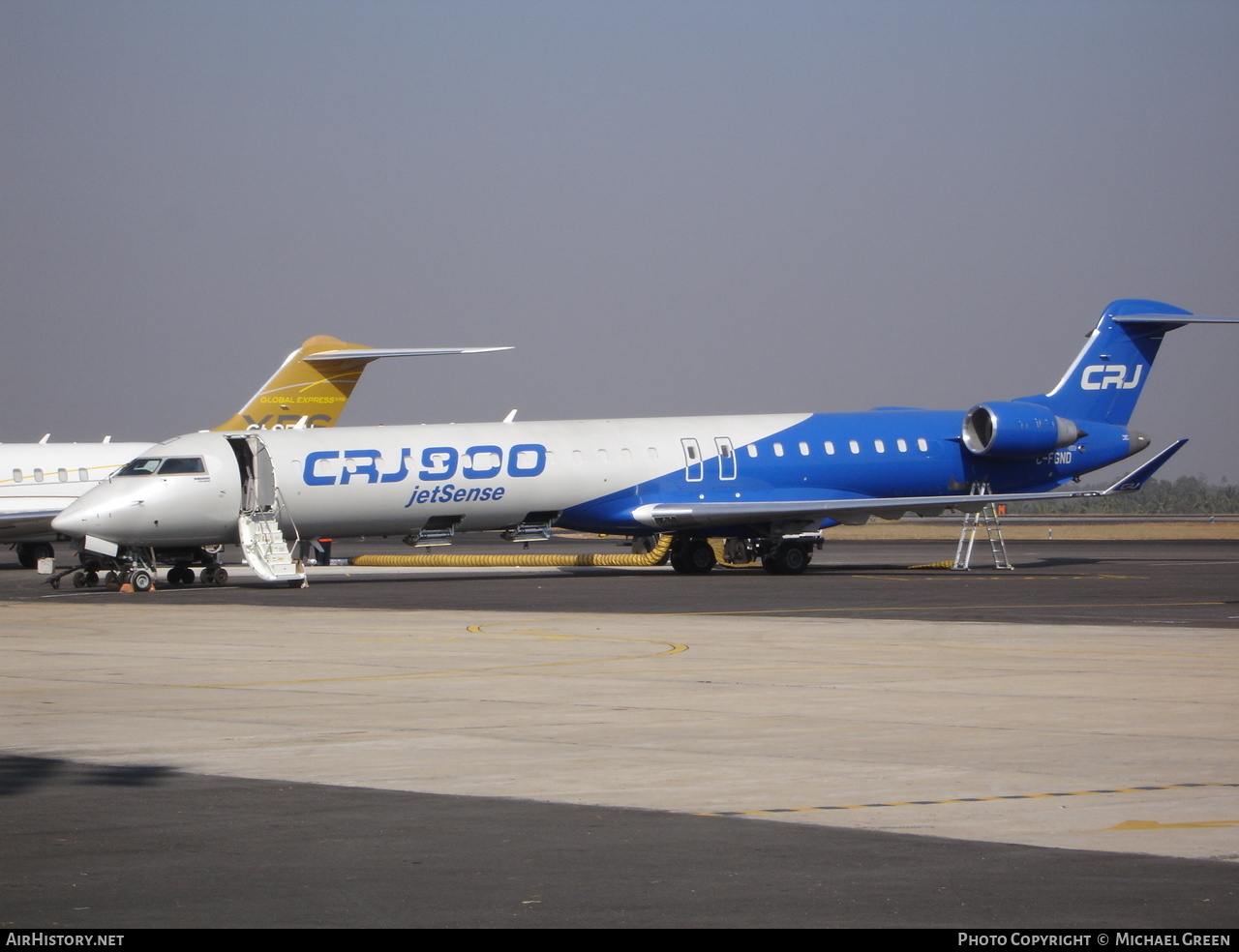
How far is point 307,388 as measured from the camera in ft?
158

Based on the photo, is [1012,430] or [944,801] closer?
[944,801]

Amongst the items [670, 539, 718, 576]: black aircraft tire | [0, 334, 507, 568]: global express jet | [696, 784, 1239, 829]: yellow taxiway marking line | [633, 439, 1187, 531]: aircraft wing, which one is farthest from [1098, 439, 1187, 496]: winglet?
[696, 784, 1239, 829]: yellow taxiway marking line

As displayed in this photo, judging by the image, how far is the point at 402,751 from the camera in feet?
37.0

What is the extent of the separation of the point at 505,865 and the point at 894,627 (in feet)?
47.3

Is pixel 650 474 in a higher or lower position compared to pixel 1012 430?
lower

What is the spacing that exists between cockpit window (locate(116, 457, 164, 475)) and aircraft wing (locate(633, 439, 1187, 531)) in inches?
424

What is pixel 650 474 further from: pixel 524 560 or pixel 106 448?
pixel 106 448

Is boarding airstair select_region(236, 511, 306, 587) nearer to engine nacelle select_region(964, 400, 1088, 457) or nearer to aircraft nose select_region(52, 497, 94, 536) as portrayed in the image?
aircraft nose select_region(52, 497, 94, 536)

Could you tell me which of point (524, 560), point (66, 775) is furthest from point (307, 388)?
point (66, 775)

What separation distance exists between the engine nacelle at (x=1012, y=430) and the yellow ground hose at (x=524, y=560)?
327 inches

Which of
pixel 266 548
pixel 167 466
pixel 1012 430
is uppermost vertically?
pixel 167 466

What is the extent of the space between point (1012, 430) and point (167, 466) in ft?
66.1

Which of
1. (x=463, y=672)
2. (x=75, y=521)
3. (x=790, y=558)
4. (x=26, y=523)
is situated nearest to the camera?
(x=463, y=672)
